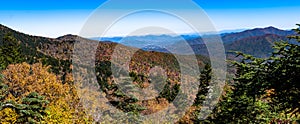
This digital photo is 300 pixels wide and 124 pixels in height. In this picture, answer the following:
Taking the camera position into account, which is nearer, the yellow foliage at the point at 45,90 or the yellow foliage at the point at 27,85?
the yellow foliage at the point at 45,90

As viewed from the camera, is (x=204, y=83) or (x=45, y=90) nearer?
(x=204, y=83)

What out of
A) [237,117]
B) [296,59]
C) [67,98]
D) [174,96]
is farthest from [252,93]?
[174,96]

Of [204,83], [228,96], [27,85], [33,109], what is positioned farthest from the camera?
[27,85]

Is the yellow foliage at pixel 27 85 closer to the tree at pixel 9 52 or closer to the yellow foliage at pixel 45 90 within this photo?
the yellow foliage at pixel 45 90

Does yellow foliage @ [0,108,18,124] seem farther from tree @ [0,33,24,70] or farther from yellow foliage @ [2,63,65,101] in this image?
tree @ [0,33,24,70]

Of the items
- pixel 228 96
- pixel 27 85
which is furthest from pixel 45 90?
pixel 228 96

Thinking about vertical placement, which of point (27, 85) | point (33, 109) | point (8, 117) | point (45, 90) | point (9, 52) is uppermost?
point (9, 52)

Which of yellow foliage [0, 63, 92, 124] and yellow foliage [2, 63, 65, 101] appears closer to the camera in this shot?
yellow foliage [0, 63, 92, 124]

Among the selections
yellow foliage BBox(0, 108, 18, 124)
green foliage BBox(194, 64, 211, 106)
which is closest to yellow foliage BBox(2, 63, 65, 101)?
yellow foliage BBox(0, 108, 18, 124)

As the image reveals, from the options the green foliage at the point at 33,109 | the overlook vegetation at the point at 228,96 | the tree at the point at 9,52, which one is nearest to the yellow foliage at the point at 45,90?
the overlook vegetation at the point at 228,96

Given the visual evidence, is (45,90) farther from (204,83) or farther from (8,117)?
(204,83)

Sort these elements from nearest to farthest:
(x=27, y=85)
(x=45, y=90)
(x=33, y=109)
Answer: (x=33, y=109) → (x=45, y=90) → (x=27, y=85)
